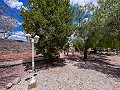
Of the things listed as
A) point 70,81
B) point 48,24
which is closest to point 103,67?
point 48,24

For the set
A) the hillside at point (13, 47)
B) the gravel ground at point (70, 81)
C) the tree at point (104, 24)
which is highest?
the tree at point (104, 24)

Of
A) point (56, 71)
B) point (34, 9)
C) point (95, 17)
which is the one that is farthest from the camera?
point (95, 17)

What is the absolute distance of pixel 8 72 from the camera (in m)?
22.2

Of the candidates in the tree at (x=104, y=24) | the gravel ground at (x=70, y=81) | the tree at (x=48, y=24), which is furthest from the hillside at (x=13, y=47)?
the gravel ground at (x=70, y=81)

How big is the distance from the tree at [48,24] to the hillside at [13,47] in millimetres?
9874

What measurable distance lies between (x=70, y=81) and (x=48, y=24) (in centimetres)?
696

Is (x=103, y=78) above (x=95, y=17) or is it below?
below

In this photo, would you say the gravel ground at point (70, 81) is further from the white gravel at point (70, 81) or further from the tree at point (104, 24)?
the tree at point (104, 24)

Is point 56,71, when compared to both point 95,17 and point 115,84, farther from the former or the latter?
point 95,17

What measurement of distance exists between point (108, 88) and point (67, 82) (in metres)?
2.98

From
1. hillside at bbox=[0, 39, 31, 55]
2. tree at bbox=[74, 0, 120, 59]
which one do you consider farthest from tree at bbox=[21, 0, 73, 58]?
hillside at bbox=[0, 39, 31, 55]

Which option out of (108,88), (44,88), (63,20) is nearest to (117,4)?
(63,20)

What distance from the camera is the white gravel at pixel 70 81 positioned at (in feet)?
47.0

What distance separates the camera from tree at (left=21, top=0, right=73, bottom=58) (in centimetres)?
2033
